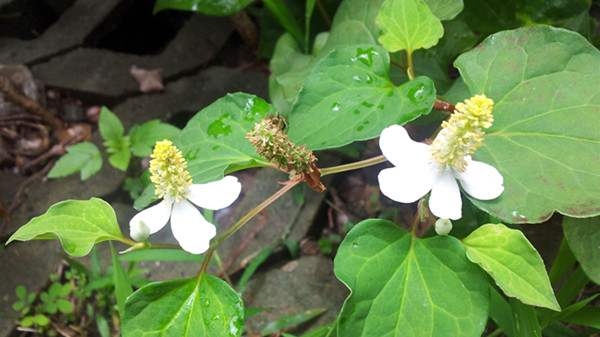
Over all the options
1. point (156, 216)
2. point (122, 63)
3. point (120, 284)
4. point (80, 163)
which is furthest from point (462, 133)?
point (122, 63)

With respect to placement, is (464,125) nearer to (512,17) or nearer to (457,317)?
(457,317)

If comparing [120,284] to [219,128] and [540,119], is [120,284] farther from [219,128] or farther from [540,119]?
[540,119]

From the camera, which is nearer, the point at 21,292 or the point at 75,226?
the point at 75,226

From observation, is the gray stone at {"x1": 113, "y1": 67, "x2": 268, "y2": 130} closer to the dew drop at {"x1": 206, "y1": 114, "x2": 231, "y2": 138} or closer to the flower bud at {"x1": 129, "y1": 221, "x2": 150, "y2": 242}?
the dew drop at {"x1": 206, "y1": 114, "x2": 231, "y2": 138}

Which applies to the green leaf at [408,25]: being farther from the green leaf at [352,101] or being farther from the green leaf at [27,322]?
the green leaf at [27,322]

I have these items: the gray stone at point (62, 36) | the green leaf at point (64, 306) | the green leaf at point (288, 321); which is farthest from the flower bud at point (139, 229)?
the gray stone at point (62, 36)
